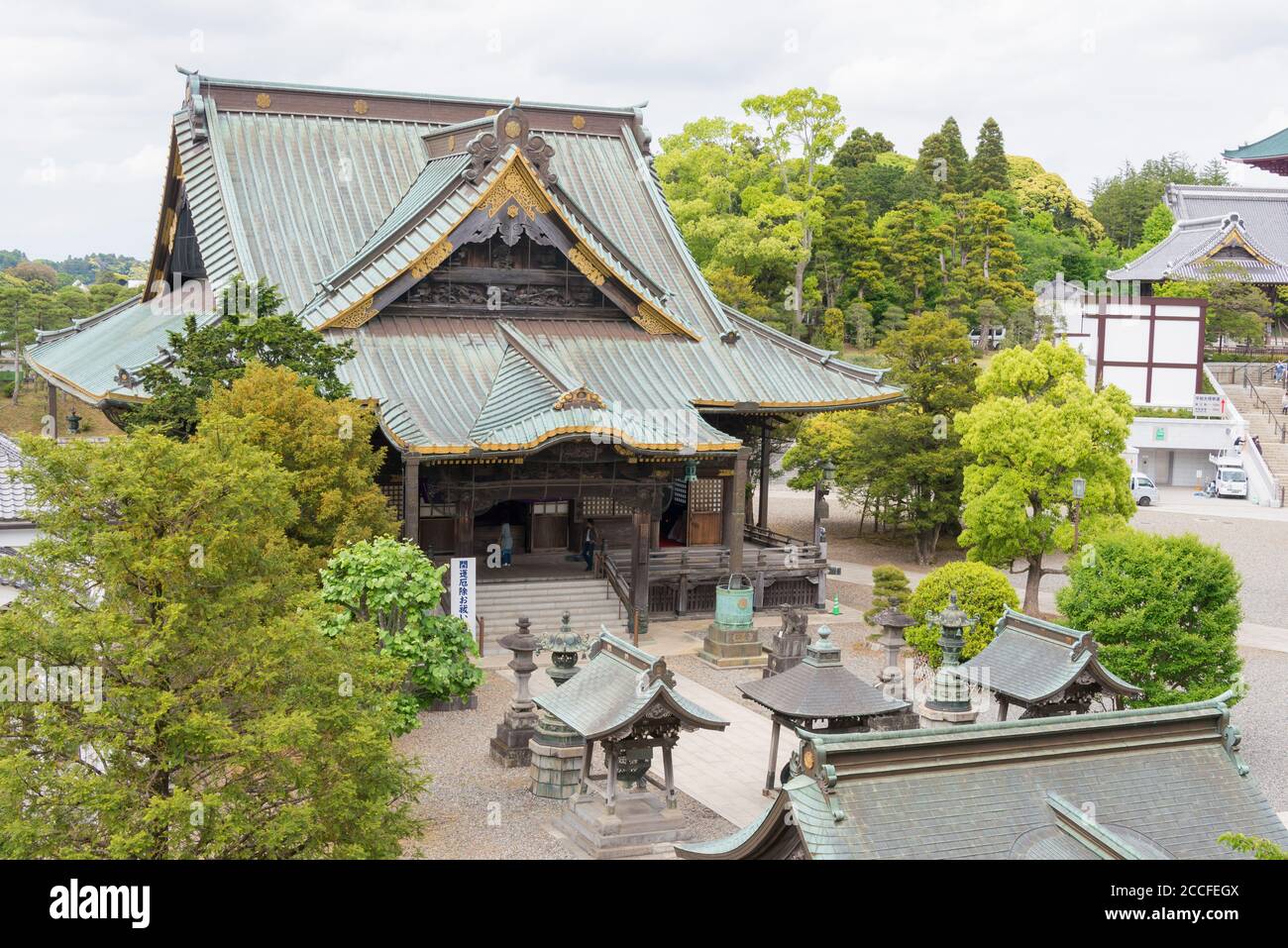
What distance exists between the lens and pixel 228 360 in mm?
27391

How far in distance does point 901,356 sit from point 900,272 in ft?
106

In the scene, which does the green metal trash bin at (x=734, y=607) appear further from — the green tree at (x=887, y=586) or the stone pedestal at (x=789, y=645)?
the green tree at (x=887, y=586)

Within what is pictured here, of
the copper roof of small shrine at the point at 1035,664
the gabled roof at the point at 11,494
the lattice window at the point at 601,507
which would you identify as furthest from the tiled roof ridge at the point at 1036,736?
the lattice window at the point at 601,507

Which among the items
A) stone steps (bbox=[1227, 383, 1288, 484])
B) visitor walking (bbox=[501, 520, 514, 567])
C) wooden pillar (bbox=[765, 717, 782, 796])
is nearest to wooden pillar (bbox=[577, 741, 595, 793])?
wooden pillar (bbox=[765, 717, 782, 796])

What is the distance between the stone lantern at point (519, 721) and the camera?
22.4 meters

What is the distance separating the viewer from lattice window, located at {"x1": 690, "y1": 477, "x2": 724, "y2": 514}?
3553 cm

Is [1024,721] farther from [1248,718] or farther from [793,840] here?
[1248,718]

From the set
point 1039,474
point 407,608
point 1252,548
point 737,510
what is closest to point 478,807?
point 407,608

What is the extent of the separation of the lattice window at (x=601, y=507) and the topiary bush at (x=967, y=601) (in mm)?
9219

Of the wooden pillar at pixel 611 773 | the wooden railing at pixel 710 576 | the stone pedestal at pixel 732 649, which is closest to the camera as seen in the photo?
the wooden pillar at pixel 611 773

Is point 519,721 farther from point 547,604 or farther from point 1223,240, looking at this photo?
point 1223,240

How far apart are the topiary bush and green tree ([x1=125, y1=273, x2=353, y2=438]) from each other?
38.3 feet
